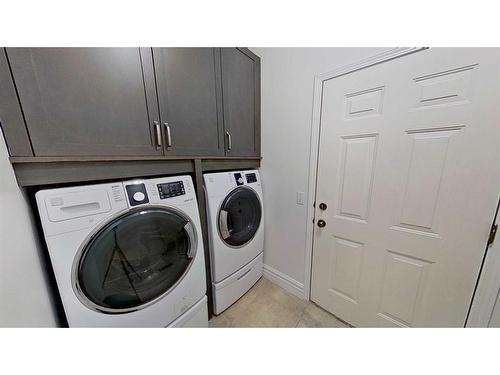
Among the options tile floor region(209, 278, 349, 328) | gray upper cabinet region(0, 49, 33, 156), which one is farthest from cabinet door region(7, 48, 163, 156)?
tile floor region(209, 278, 349, 328)

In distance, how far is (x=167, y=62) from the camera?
818mm

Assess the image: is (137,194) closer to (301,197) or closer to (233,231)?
(233,231)

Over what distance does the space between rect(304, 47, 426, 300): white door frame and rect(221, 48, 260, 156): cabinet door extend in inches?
19.1

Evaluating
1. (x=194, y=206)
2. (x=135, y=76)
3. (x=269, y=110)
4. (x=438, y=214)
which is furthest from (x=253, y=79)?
(x=438, y=214)

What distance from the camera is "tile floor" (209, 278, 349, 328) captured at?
120cm

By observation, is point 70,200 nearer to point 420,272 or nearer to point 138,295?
point 138,295

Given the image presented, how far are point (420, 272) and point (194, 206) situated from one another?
135 cm

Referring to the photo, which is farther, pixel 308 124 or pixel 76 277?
pixel 308 124

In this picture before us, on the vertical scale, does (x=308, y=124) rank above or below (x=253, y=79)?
below

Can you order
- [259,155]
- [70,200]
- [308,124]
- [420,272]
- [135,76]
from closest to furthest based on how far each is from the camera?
→ 1. [70,200]
2. [135,76]
3. [420,272]
4. [308,124]
5. [259,155]

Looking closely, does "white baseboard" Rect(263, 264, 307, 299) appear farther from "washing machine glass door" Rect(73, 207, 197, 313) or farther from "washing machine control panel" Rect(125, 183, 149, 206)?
"washing machine control panel" Rect(125, 183, 149, 206)

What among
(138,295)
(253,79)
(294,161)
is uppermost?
(253,79)

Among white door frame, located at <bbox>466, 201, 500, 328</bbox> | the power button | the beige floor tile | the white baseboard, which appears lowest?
the beige floor tile

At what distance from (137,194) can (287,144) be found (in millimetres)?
1100
